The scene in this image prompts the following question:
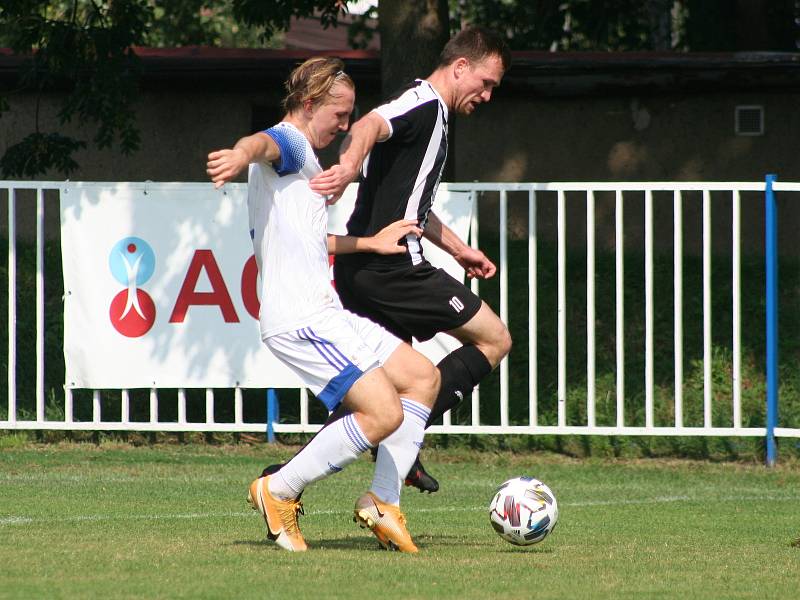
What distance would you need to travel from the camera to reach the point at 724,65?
15.2m

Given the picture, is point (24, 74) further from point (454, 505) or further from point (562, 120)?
point (454, 505)

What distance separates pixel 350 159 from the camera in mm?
5391

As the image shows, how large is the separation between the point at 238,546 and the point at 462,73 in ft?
6.90

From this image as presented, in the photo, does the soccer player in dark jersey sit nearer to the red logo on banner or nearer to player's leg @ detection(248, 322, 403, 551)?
player's leg @ detection(248, 322, 403, 551)

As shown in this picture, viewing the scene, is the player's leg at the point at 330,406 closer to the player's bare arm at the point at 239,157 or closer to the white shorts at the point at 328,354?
the white shorts at the point at 328,354

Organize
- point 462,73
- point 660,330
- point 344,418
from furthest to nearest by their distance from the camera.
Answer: point 660,330, point 462,73, point 344,418

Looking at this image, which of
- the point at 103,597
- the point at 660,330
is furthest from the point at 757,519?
the point at 660,330

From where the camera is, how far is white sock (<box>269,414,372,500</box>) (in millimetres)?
5535

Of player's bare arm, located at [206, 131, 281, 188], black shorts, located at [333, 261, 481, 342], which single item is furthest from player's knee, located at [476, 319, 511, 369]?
player's bare arm, located at [206, 131, 281, 188]

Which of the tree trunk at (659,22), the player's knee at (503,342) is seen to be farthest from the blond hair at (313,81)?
the tree trunk at (659,22)

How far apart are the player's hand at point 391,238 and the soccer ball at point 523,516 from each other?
3.51 ft

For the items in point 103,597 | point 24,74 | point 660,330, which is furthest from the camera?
point 24,74

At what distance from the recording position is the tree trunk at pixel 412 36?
12.2 m

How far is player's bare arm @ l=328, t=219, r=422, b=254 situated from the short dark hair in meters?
0.73
